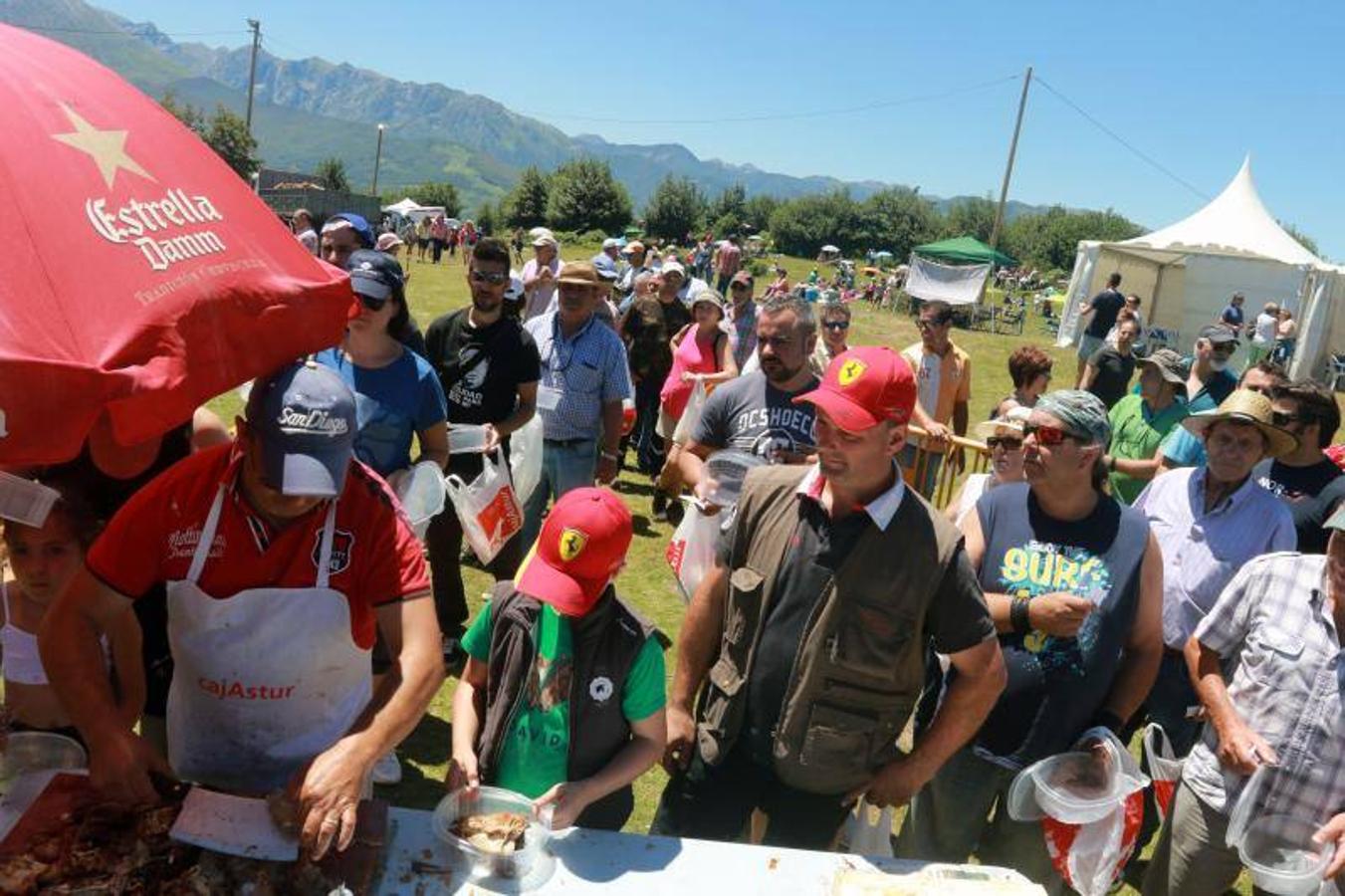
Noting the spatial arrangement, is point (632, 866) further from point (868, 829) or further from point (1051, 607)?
point (1051, 607)

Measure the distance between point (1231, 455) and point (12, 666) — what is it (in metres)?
4.12

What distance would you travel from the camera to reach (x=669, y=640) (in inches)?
214

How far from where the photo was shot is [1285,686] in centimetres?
261

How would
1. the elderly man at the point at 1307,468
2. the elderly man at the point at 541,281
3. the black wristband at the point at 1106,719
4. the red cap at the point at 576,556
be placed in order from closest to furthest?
the red cap at the point at 576,556, the black wristband at the point at 1106,719, the elderly man at the point at 1307,468, the elderly man at the point at 541,281

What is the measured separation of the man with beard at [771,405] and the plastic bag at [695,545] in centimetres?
17

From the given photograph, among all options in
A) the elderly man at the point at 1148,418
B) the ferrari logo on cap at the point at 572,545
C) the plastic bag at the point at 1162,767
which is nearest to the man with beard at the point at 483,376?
the ferrari logo on cap at the point at 572,545

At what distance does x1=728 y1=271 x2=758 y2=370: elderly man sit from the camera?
7965mm

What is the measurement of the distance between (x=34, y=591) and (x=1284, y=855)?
341cm

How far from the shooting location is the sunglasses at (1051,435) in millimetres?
2672

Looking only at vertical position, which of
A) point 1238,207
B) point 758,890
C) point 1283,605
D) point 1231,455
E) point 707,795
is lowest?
point 707,795

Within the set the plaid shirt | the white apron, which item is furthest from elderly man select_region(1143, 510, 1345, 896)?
the white apron

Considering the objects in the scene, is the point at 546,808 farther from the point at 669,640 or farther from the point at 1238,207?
the point at 1238,207

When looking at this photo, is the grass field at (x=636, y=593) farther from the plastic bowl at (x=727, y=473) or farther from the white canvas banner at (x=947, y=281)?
the white canvas banner at (x=947, y=281)

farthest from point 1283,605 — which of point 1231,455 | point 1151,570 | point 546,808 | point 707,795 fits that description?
point 546,808
